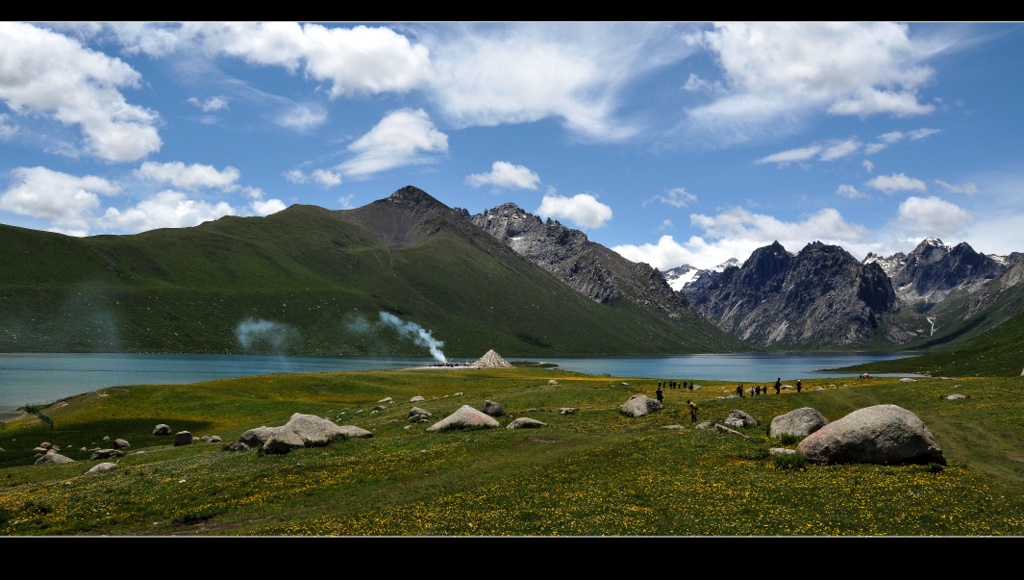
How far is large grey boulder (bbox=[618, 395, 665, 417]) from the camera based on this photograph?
5941 centimetres

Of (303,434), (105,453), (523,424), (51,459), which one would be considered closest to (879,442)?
(523,424)

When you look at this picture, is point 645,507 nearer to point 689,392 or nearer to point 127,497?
point 127,497

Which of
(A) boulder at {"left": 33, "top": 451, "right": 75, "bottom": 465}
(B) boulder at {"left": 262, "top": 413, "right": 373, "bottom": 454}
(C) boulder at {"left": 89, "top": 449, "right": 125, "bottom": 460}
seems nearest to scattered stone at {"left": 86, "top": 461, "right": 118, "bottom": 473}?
(B) boulder at {"left": 262, "top": 413, "right": 373, "bottom": 454}

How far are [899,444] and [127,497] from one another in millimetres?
43472

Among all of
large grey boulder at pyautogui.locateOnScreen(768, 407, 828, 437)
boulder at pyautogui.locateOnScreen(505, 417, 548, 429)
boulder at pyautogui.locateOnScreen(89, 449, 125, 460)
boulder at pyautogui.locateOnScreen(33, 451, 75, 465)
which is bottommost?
boulder at pyautogui.locateOnScreen(89, 449, 125, 460)

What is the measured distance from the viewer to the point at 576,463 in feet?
120

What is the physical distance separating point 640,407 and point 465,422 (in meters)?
19.4

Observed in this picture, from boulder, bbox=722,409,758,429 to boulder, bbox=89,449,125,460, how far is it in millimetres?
57544

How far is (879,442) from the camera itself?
32969mm

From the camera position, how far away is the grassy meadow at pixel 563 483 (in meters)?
23.2

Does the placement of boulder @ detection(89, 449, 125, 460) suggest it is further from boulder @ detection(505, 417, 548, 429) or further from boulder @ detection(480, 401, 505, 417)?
boulder @ detection(505, 417, 548, 429)

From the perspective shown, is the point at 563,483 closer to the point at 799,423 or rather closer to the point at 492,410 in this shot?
the point at 799,423

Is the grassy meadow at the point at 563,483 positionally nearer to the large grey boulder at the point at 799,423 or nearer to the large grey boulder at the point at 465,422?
the large grey boulder at the point at 465,422
